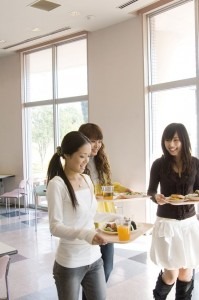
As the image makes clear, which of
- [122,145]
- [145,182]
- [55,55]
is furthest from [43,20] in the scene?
[145,182]

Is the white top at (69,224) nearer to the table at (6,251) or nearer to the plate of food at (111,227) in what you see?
the plate of food at (111,227)

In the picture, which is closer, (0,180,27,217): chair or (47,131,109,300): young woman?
(47,131,109,300): young woman

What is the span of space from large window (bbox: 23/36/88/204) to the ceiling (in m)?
0.51

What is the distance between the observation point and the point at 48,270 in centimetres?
373

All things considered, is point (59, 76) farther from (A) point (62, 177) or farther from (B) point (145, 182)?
(A) point (62, 177)

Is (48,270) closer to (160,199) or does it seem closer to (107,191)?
(107,191)

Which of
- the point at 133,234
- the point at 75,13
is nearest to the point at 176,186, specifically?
the point at 133,234

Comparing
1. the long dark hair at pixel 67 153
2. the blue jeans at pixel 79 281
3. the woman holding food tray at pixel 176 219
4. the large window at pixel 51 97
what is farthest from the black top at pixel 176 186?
the large window at pixel 51 97

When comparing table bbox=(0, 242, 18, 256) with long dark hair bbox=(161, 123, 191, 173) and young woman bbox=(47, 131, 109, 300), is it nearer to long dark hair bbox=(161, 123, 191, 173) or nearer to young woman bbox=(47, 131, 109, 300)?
young woman bbox=(47, 131, 109, 300)

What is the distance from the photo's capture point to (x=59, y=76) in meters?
6.75

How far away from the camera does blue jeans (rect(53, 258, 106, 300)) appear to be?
1550 mm

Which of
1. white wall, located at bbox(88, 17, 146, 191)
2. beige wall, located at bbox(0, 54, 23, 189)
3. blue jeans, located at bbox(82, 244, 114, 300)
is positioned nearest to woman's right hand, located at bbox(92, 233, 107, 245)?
blue jeans, located at bbox(82, 244, 114, 300)

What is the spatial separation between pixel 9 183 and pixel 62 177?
659 centimetres

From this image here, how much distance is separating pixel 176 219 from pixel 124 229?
0.71 m
